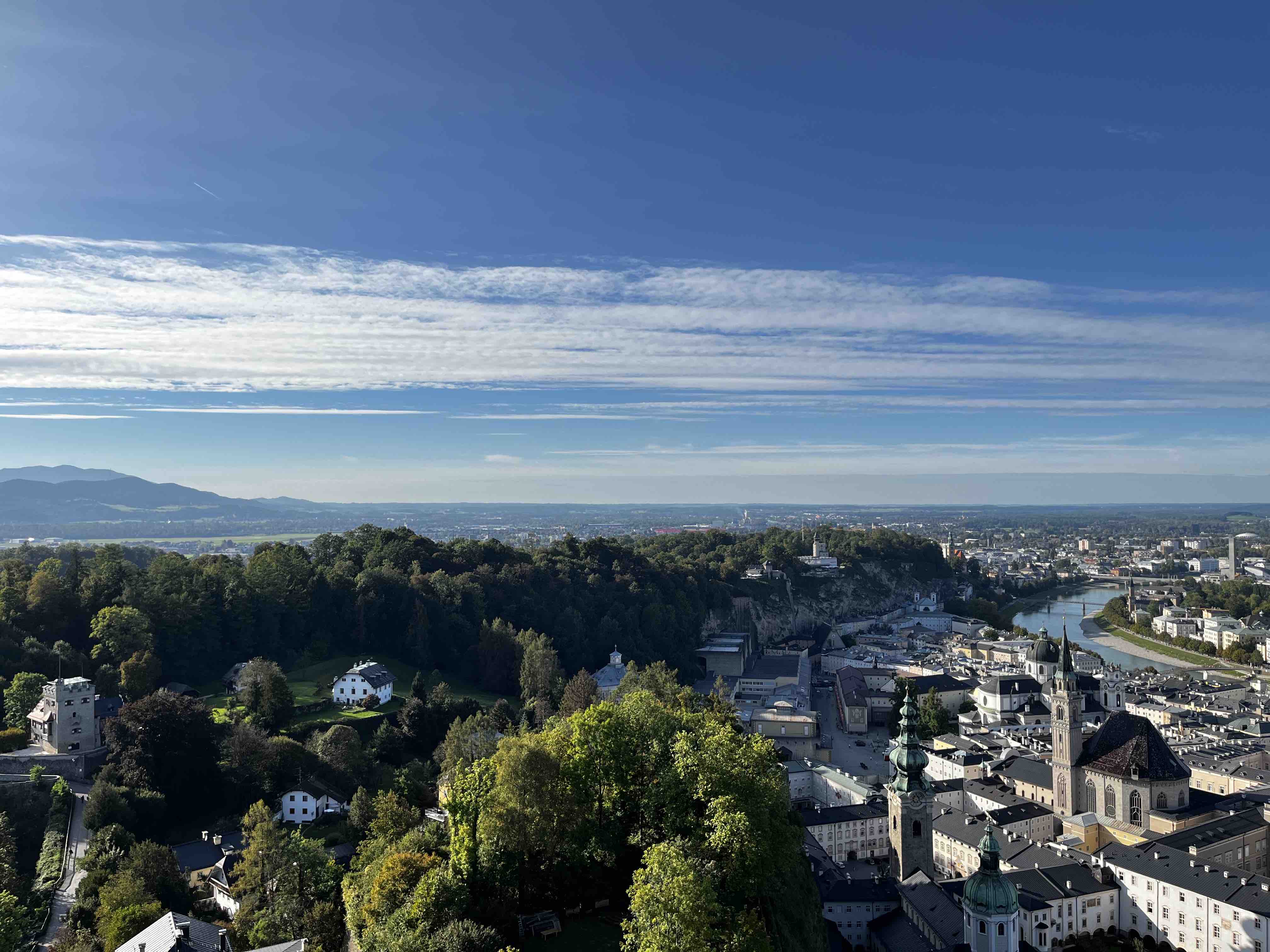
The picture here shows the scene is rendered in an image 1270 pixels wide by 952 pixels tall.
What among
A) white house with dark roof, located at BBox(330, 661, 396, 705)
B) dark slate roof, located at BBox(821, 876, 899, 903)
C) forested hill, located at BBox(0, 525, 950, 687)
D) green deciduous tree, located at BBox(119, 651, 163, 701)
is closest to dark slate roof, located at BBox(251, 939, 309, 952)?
dark slate roof, located at BBox(821, 876, 899, 903)

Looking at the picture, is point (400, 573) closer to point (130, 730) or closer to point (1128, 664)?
point (130, 730)

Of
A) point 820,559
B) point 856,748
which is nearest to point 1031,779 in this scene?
point 856,748

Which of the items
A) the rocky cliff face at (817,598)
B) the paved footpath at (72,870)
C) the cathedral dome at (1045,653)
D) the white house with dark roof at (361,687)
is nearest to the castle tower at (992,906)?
the paved footpath at (72,870)

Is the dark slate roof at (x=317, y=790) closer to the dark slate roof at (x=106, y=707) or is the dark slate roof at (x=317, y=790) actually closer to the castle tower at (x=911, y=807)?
the dark slate roof at (x=106, y=707)

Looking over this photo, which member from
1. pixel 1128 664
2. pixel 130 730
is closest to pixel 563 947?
pixel 130 730

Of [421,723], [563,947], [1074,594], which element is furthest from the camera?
[1074,594]
